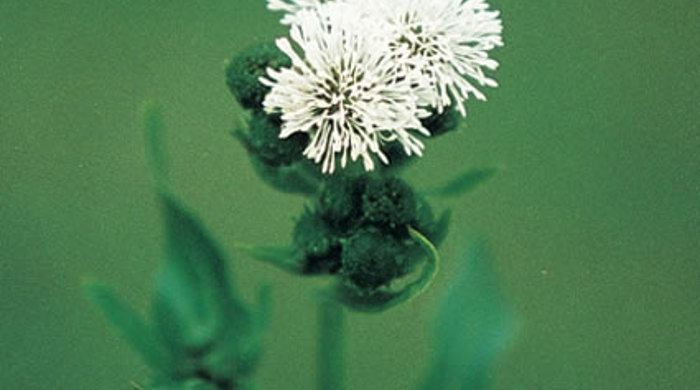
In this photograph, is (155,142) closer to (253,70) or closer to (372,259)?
(253,70)

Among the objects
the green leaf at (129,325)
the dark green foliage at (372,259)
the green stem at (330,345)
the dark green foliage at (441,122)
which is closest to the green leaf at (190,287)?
the green leaf at (129,325)

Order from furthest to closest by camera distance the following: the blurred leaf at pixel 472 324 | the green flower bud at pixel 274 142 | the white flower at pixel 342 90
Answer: the blurred leaf at pixel 472 324
the green flower bud at pixel 274 142
the white flower at pixel 342 90

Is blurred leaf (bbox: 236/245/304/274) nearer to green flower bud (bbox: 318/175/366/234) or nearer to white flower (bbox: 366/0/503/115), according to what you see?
green flower bud (bbox: 318/175/366/234)

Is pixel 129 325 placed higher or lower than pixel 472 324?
higher

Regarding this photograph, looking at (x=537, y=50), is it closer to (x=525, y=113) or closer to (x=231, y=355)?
(x=525, y=113)

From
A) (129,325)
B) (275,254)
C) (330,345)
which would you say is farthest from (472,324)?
(129,325)

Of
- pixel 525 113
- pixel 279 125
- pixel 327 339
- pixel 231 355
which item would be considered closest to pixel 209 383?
pixel 231 355

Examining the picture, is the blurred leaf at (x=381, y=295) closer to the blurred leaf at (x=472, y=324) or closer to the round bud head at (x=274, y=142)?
the round bud head at (x=274, y=142)

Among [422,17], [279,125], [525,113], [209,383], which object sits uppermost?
[422,17]
